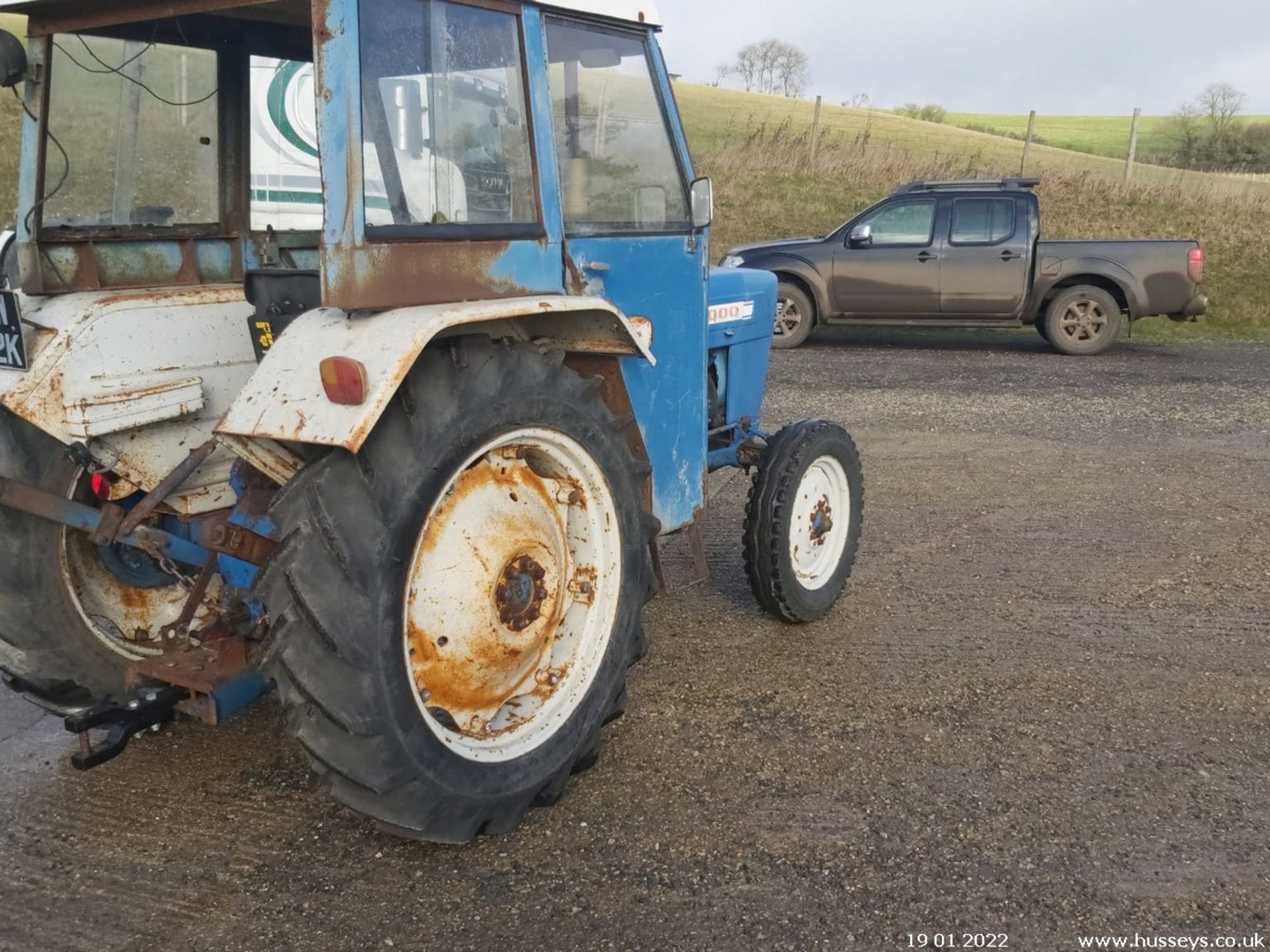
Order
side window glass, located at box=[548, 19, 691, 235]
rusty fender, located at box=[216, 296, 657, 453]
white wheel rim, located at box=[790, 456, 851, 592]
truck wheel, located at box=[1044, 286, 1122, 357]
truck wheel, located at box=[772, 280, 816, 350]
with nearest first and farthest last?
1. rusty fender, located at box=[216, 296, 657, 453]
2. side window glass, located at box=[548, 19, 691, 235]
3. white wheel rim, located at box=[790, 456, 851, 592]
4. truck wheel, located at box=[1044, 286, 1122, 357]
5. truck wheel, located at box=[772, 280, 816, 350]

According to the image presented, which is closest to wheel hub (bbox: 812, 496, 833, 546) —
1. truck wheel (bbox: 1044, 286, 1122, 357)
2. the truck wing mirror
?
the truck wing mirror

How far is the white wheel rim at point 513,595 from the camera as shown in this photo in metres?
2.75

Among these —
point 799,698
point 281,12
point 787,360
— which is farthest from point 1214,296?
point 281,12

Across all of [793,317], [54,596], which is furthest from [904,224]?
[54,596]

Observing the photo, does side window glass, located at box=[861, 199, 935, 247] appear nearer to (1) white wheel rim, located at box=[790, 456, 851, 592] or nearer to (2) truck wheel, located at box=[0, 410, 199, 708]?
(1) white wheel rim, located at box=[790, 456, 851, 592]

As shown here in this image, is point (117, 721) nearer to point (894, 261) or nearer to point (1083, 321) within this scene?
point (894, 261)

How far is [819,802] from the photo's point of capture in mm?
3146

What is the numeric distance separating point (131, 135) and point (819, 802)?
3.04m

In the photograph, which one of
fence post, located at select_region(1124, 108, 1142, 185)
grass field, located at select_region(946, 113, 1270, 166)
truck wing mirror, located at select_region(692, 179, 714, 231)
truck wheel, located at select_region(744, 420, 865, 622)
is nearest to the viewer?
truck wing mirror, located at select_region(692, 179, 714, 231)

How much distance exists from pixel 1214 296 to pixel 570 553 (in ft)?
47.5

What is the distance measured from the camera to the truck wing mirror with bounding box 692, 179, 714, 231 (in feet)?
11.9

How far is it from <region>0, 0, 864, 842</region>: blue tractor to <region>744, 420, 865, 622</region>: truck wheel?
407mm

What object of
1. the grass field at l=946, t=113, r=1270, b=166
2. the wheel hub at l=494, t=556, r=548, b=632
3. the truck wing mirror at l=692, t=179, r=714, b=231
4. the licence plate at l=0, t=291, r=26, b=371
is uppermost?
the grass field at l=946, t=113, r=1270, b=166

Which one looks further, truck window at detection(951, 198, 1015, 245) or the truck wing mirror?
truck window at detection(951, 198, 1015, 245)
